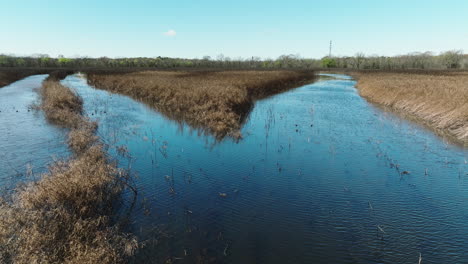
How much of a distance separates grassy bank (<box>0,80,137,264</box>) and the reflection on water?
2.75 ft

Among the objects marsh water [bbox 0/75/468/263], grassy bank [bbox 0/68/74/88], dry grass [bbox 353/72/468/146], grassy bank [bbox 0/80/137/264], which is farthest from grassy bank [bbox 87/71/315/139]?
grassy bank [bbox 0/68/74/88]

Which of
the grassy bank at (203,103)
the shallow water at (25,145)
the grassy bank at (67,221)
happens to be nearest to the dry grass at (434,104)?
the grassy bank at (203,103)

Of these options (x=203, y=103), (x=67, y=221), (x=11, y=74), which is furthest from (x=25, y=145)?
(x=11, y=74)

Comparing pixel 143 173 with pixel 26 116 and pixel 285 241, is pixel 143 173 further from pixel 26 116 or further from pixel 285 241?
pixel 26 116

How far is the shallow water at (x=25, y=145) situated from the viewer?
10.6 meters

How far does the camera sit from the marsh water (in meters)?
6.99

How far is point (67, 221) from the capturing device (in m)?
6.83

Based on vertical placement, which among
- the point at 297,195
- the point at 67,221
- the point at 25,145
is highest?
the point at 25,145

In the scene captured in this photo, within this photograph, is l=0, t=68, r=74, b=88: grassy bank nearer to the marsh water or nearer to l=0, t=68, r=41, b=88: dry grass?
l=0, t=68, r=41, b=88: dry grass

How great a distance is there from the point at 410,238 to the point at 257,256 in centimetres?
417

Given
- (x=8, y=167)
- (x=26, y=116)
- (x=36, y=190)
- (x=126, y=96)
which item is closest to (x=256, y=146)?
(x=36, y=190)

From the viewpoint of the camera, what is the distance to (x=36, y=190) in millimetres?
7719

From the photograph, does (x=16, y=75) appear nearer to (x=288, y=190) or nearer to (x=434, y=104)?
(x=288, y=190)

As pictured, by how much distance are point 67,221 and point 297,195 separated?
684 centimetres
